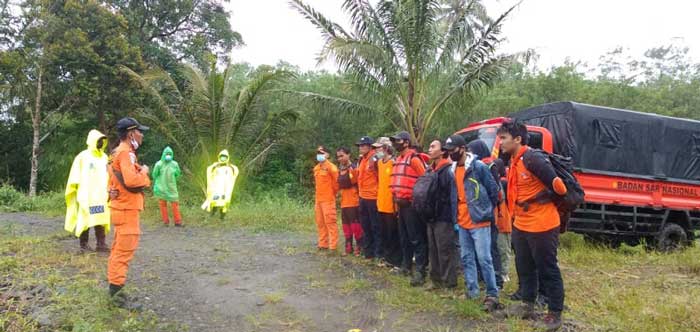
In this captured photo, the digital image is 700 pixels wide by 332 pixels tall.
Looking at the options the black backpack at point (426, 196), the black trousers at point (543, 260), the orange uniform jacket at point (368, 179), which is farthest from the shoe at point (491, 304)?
the orange uniform jacket at point (368, 179)

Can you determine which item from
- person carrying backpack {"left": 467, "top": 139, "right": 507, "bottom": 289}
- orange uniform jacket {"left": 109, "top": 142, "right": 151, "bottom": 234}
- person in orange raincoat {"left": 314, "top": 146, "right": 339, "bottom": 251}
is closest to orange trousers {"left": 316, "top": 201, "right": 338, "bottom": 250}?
person in orange raincoat {"left": 314, "top": 146, "right": 339, "bottom": 251}

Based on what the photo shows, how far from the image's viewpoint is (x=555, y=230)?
3918mm

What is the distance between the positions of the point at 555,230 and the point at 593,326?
0.94 metres

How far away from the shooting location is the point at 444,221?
5.00m

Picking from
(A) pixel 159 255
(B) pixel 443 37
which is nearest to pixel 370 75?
(B) pixel 443 37

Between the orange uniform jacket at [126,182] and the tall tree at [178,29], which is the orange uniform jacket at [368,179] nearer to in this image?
the orange uniform jacket at [126,182]

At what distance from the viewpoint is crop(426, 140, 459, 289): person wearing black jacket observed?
498 centimetres

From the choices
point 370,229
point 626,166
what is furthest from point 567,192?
point 626,166

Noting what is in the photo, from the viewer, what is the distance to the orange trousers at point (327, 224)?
283 inches

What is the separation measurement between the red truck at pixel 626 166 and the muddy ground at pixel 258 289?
3.51m

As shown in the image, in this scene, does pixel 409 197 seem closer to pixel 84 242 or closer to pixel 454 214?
pixel 454 214

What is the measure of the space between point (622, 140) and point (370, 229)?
497 cm

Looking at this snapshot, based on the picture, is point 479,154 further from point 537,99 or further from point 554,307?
point 537,99

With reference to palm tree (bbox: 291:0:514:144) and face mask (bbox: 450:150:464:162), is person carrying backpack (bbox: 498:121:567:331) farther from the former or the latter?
palm tree (bbox: 291:0:514:144)
